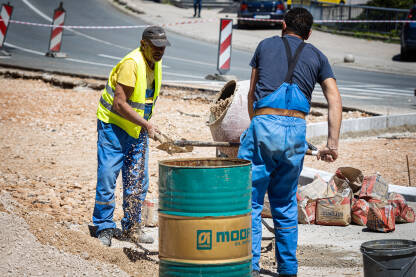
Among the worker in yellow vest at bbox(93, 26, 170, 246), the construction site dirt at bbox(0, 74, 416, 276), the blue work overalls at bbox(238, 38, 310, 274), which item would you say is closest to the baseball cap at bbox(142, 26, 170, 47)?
the worker in yellow vest at bbox(93, 26, 170, 246)

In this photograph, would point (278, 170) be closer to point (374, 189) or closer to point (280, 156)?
point (280, 156)

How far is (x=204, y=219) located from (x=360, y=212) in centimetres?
286

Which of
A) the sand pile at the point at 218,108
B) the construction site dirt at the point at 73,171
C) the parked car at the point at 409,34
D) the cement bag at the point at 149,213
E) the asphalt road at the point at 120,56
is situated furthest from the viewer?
the parked car at the point at 409,34

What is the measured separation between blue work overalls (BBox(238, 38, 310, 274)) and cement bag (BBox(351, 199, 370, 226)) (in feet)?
5.41

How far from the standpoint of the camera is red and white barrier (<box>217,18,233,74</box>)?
14.8 metres

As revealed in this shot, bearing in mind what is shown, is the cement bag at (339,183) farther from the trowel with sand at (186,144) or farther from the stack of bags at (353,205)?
→ the trowel with sand at (186,144)

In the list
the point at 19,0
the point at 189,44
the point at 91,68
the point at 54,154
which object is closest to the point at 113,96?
the point at 54,154

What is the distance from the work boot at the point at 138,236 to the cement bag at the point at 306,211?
1.45 m

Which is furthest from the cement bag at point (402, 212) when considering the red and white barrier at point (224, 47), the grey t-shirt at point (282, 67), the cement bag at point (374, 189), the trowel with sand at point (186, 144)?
the red and white barrier at point (224, 47)

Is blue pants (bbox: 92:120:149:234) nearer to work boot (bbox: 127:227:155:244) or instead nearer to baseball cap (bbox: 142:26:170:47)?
work boot (bbox: 127:227:155:244)

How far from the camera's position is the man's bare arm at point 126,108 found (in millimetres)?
5199

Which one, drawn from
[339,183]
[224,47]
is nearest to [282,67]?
[339,183]

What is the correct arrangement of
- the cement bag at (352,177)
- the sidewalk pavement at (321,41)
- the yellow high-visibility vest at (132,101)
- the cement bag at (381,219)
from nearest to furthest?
the yellow high-visibility vest at (132,101) < the cement bag at (381,219) < the cement bag at (352,177) < the sidewalk pavement at (321,41)

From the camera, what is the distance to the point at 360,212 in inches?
242
